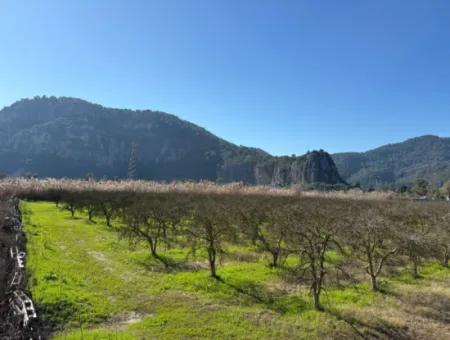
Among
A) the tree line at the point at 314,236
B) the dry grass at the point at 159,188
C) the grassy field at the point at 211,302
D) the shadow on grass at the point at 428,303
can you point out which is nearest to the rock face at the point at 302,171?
the dry grass at the point at 159,188

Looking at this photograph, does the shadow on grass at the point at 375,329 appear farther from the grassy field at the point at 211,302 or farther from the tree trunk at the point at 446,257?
the tree trunk at the point at 446,257

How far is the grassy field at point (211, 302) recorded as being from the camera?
40.2 ft

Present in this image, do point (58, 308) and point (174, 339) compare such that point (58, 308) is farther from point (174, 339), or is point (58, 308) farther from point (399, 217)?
point (399, 217)

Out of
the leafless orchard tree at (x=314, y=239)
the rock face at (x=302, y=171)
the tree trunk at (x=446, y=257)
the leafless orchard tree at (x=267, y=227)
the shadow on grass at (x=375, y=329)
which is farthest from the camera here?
the rock face at (x=302, y=171)

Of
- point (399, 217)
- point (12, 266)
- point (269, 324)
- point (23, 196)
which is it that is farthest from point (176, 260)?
point (23, 196)

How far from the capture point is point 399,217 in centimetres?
2895

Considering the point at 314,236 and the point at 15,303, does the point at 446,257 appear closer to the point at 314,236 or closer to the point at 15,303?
the point at 314,236

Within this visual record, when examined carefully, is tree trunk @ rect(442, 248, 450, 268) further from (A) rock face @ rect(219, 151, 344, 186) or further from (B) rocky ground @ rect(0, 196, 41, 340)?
(A) rock face @ rect(219, 151, 344, 186)

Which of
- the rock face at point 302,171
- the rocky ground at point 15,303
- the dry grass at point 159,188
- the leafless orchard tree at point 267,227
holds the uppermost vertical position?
the rock face at point 302,171

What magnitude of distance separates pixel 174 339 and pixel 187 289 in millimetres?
4719

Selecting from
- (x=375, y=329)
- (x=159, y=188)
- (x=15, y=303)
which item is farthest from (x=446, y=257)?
(x=159, y=188)

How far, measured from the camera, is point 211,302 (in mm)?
14602

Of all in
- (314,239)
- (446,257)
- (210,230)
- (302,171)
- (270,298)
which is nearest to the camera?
(270,298)

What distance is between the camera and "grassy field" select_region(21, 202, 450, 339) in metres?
12.3
